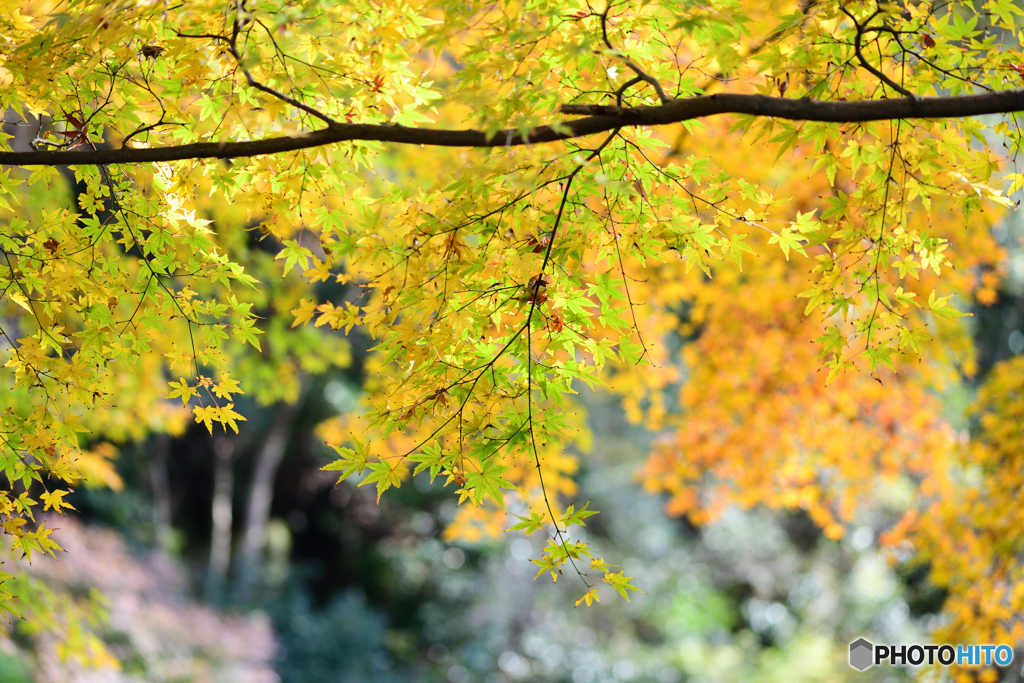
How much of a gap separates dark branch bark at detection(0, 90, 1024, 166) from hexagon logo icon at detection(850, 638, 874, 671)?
6.57m

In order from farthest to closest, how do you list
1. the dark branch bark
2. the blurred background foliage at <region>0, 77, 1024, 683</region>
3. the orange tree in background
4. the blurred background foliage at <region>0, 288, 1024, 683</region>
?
the blurred background foliage at <region>0, 288, 1024, 683</region>
the blurred background foliage at <region>0, 77, 1024, 683</region>
the orange tree in background
the dark branch bark

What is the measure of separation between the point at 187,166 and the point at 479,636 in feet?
22.2

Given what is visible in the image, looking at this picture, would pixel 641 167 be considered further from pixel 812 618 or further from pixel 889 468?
pixel 812 618

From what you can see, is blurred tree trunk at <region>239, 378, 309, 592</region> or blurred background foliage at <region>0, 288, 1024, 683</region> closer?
blurred background foliage at <region>0, 288, 1024, 683</region>

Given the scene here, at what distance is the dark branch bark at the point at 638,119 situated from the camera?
1.41 metres

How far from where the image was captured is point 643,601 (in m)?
8.31

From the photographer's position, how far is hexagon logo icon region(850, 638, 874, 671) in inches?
262

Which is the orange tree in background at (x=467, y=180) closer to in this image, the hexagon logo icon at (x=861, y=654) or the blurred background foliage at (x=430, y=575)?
the blurred background foliage at (x=430, y=575)

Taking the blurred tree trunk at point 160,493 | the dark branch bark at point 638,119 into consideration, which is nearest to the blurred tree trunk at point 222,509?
the blurred tree trunk at point 160,493

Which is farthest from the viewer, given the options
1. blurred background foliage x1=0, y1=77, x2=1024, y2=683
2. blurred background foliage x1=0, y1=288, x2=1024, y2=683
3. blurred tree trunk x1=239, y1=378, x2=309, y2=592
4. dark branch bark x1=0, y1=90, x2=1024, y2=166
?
blurred tree trunk x1=239, y1=378, x2=309, y2=592

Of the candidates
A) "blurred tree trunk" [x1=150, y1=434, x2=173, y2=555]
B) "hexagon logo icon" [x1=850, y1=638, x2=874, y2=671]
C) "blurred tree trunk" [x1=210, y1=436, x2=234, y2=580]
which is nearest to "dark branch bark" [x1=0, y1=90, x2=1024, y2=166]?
"hexagon logo icon" [x1=850, y1=638, x2=874, y2=671]

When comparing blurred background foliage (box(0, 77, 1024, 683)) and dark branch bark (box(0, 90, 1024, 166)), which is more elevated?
blurred background foliage (box(0, 77, 1024, 683))

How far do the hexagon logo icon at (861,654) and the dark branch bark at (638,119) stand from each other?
259 inches

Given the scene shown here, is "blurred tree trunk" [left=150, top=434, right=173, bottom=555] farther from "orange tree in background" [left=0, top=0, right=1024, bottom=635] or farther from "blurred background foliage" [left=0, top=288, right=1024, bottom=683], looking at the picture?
"orange tree in background" [left=0, top=0, right=1024, bottom=635]
